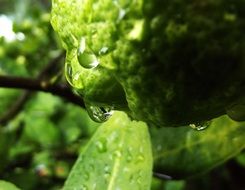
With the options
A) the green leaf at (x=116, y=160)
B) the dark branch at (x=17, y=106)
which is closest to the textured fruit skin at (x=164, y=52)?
the green leaf at (x=116, y=160)

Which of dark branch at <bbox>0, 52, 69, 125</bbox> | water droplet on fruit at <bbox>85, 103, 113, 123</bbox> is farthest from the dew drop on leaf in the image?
dark branch at <bbox>0, 52, 69, 125</bbox>

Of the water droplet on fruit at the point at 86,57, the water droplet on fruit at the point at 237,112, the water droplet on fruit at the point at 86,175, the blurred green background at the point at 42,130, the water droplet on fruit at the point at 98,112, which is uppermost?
the water droplet on fruit at the point at 86,57

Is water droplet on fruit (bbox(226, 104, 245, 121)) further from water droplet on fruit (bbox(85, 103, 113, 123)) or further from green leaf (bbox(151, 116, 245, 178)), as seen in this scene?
green leaf (bbox(151, 116, 245, 178))

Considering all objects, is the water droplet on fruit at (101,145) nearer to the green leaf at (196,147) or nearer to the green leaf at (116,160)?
the green leaf at (116,160)

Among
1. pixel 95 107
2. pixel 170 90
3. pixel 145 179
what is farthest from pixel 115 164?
pixel 170 90

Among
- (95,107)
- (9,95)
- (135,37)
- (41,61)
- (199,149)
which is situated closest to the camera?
(135,37)

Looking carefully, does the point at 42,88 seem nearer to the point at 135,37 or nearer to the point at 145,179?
the point at 145,179
